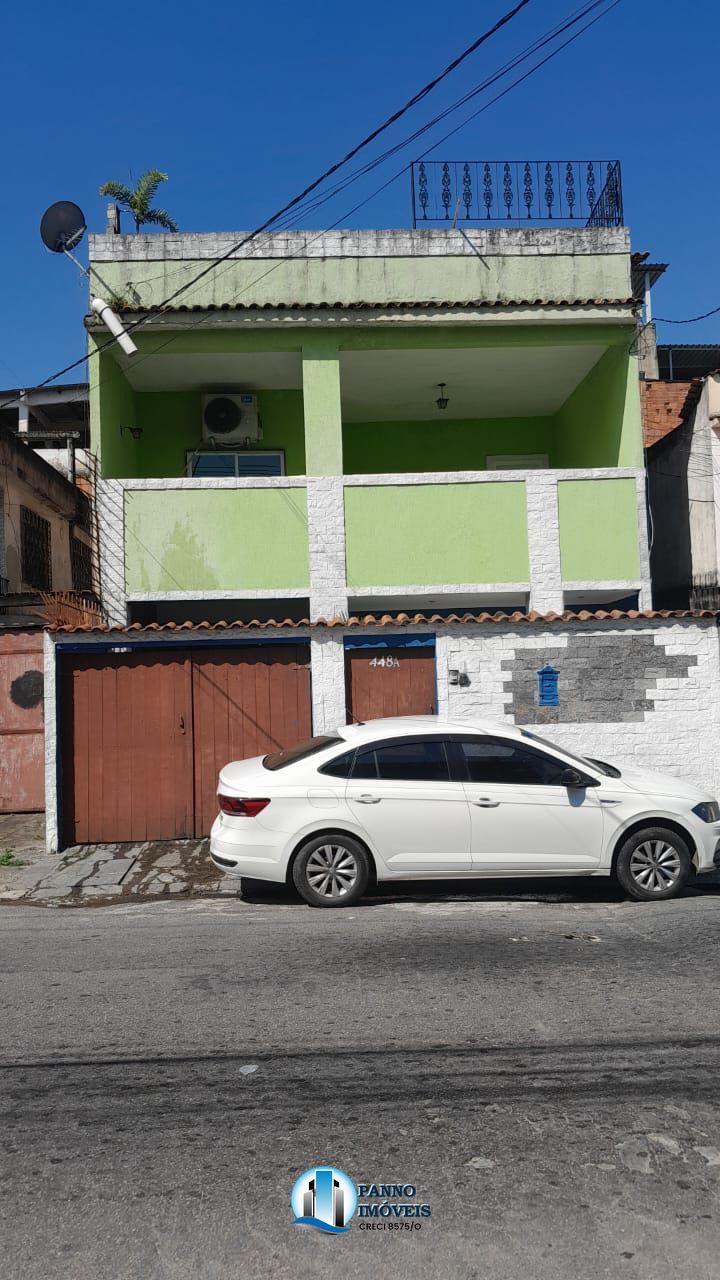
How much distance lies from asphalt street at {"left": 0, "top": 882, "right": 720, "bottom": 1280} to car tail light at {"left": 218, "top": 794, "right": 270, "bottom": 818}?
1.30 m

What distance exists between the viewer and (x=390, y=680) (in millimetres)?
11922

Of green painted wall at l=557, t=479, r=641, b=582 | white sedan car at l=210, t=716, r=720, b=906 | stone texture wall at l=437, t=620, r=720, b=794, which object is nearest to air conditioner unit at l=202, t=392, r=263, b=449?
green painted wall at l=557, t=479, r=641, b=582

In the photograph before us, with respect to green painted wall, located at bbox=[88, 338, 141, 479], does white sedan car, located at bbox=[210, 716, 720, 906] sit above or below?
below

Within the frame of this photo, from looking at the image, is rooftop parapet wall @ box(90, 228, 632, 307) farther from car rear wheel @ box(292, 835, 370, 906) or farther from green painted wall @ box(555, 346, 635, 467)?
car rear wheel @ box(292, 835, 370, 906)

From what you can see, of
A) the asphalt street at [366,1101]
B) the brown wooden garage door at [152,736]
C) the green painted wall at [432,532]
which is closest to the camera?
the asphalt street at [366,1101]

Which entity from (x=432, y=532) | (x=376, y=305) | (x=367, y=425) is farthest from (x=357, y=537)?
(x=367, y=425)

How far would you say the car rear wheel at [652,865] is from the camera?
8.36m

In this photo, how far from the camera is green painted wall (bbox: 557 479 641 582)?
13289mm

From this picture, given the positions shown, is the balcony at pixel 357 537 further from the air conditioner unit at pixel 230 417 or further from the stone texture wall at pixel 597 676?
the air conditioner unit at pixel 230 417

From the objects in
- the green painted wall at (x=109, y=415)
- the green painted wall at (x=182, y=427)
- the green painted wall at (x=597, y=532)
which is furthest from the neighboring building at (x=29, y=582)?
the green painted wall at (x=597, y=532)

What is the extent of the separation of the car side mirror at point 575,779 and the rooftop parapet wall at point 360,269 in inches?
301

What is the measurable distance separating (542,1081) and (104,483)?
10.4 metres

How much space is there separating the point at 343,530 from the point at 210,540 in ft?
5.63

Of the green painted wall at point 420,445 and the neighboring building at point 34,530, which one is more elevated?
the green painted wall at point 420,445
